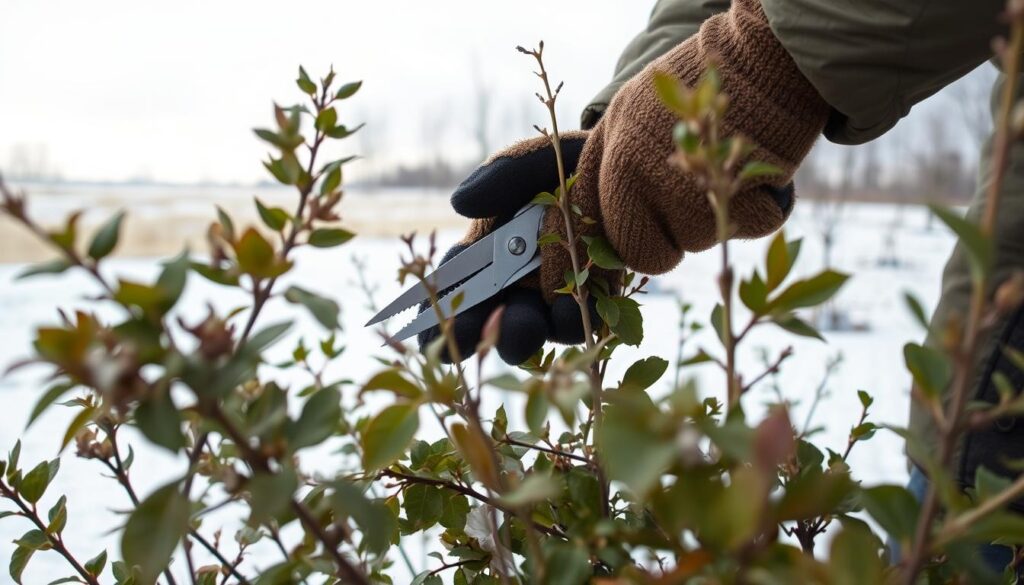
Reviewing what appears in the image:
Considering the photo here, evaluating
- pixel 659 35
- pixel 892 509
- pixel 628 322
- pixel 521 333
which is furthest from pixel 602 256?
pixel 659 35

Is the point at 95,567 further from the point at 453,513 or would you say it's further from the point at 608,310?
the point at 608,310

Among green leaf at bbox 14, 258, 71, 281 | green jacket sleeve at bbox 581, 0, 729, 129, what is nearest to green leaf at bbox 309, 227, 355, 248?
green leaf at bbox 14, 258, 71, 281

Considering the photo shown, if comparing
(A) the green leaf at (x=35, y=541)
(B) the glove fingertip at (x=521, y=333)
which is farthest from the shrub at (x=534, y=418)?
(B) the glove fingertip at (x=521, y=333)

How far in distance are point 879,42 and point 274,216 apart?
605mm

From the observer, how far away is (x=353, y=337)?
2.56m

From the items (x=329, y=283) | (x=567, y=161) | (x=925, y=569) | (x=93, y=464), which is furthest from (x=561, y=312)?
(x=329, y=283)

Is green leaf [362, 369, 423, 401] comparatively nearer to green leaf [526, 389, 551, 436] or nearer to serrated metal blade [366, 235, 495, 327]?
green leaf [526, 389, 551, 436]

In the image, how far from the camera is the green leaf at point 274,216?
1.21 feet

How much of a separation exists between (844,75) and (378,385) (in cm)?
60

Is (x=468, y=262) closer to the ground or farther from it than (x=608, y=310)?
farther from it

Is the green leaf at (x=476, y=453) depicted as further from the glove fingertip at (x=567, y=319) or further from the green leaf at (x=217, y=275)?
the glove fingertip at (x=567, y=319)

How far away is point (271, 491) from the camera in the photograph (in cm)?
27

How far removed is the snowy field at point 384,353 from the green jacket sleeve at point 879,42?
21 cm

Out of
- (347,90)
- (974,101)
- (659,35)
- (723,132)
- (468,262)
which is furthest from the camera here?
(974,101)
